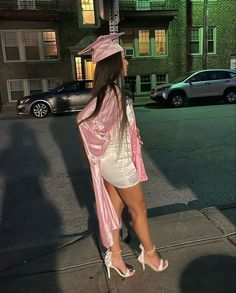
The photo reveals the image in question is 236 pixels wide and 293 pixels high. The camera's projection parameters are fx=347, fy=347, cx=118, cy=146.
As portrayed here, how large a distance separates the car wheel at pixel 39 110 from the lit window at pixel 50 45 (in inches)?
301

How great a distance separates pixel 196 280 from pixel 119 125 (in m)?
1.26

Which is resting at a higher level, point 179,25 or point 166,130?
point 179,25

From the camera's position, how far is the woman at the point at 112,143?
2.29 metres

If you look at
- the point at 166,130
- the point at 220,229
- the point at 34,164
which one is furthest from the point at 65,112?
the point at 220,229

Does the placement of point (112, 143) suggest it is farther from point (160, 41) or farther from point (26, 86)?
point (160, 41)

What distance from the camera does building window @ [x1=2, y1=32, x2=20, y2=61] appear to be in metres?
19.9

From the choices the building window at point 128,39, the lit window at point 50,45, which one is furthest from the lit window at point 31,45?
the building window at point 128,39

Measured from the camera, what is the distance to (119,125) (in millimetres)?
2326

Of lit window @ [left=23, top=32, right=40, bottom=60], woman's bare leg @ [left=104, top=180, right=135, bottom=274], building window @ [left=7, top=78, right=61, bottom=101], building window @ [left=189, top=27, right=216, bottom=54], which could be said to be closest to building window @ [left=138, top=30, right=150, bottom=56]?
building window @ [left=189, top=27, right=216, bottom=54]

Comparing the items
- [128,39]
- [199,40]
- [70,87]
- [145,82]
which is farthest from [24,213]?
[199,40]

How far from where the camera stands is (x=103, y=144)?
235 centimetres

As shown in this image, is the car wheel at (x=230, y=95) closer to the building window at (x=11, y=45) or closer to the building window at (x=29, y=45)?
the building window at (x=29, y=45)

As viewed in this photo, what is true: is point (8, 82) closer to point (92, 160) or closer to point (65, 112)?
point (65, 112)

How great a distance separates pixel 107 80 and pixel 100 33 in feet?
61.3
